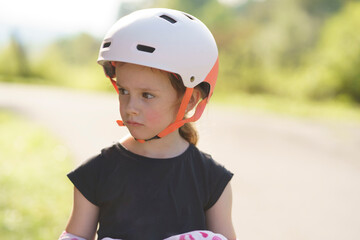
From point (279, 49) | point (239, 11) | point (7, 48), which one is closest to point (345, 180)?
point (279, 49)

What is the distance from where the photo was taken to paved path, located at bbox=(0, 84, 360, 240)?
4984 millimetres

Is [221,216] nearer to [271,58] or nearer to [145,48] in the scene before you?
[145,48]

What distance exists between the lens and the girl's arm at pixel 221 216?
2090 millimetres

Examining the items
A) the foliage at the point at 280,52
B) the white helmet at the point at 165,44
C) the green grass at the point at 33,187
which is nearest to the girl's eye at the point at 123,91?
the white helmet at the point at 165,44

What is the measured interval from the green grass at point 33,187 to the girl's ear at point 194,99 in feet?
7.51

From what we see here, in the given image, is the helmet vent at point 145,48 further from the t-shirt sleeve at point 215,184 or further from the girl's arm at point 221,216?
the girl's arm at point 221,216

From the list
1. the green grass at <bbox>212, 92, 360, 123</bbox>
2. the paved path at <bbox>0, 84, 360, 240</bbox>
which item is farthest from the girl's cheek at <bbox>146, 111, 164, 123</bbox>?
the green grass at <bbox>212, 92, 360, 123</bbox>

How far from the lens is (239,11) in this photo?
26484mm

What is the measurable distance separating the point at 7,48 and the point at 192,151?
27302 mm

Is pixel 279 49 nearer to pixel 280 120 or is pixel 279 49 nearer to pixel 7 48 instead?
pixel 280 120

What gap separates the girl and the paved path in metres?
0.50

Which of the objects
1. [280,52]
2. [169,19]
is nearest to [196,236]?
[169,19]

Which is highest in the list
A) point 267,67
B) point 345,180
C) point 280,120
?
point 345,180

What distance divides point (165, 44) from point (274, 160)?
19.0 ft
